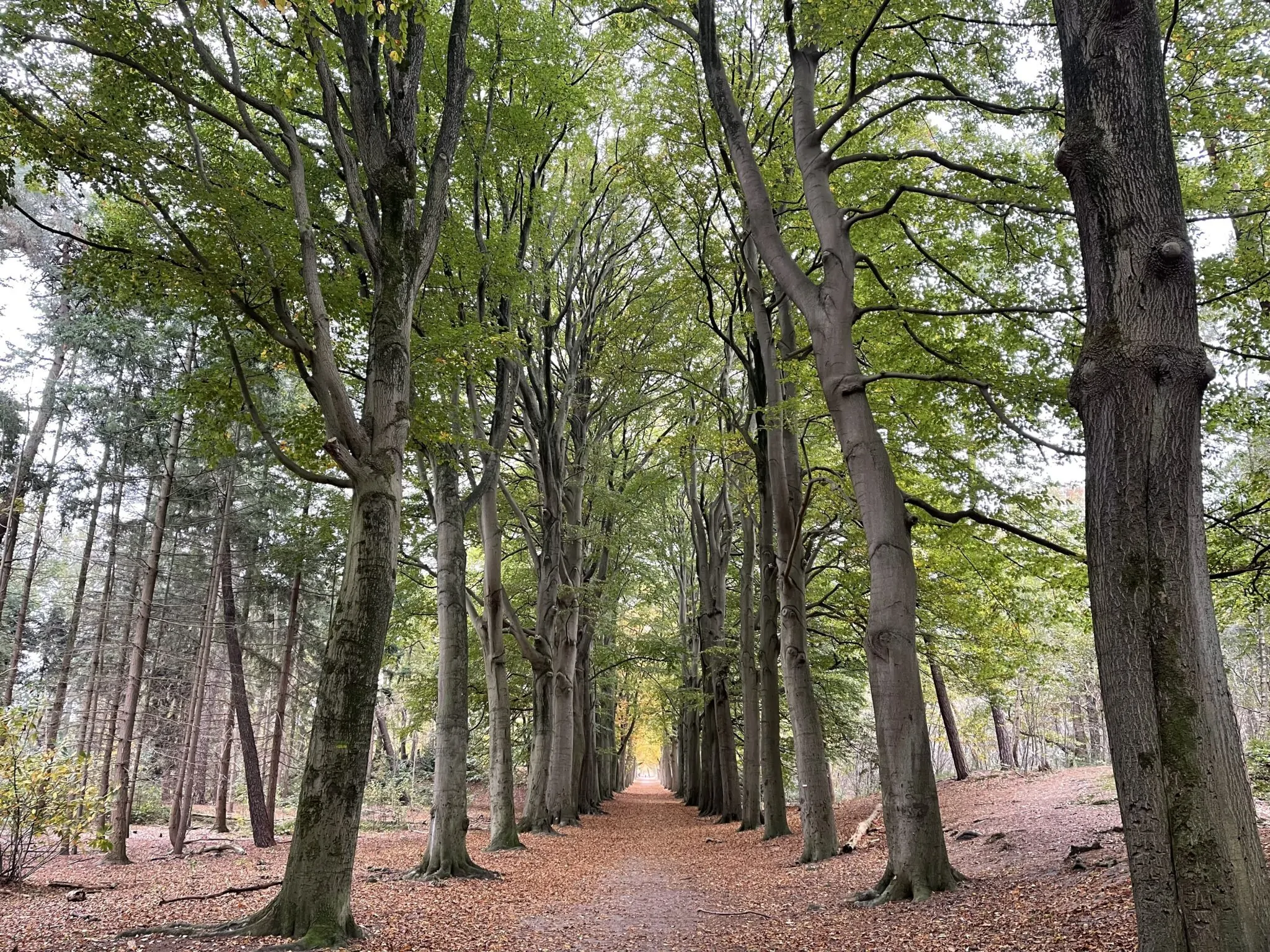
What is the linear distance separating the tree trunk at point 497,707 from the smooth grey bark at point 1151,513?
9768mm

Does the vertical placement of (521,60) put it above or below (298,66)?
above

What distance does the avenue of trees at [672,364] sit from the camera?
3.44 meters

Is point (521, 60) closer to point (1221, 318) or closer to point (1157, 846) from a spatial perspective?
point (1221, 318)

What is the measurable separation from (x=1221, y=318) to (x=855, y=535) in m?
5.42

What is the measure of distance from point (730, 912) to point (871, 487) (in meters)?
4.33

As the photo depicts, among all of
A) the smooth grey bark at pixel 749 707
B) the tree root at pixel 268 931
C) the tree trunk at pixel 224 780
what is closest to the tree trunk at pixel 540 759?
the smooth grey bark at pixel 749 707

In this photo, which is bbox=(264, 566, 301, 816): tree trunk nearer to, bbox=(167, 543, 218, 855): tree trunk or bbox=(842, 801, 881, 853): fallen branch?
bbox=(167, 543, 218, 855): tree trunk

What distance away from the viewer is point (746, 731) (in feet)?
47.0

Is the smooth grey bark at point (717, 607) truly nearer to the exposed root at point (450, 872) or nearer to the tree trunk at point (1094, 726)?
the exposed root at point (450, 872)

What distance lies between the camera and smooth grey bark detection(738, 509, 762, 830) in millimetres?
14359

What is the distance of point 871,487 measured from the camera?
6766mm

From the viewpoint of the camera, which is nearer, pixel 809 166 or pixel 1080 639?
pixel 809 166

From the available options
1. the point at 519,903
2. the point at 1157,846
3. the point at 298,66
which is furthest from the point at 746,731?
the point at 298,66

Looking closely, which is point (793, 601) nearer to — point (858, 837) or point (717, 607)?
point (858, 837)
